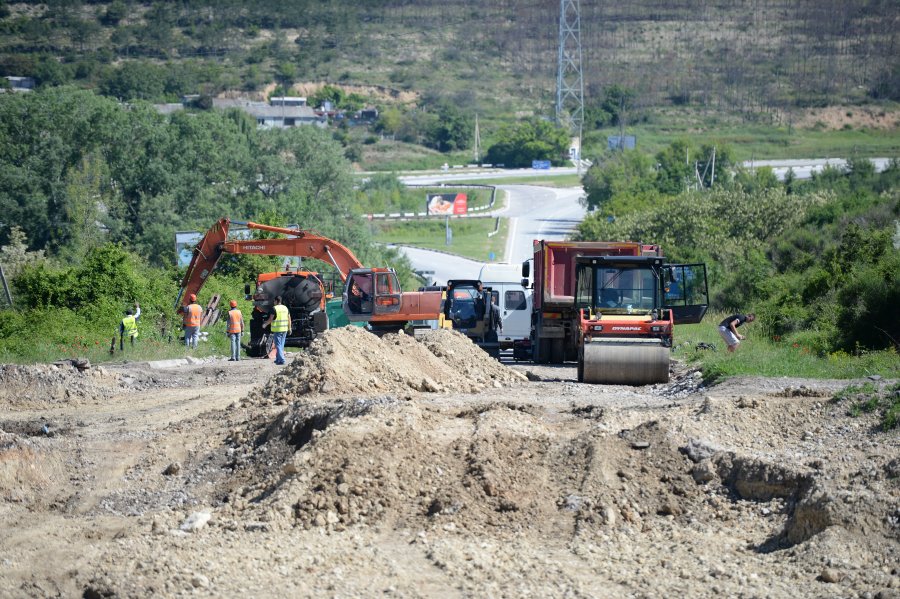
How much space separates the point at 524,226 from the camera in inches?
3514

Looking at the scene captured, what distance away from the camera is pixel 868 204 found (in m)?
43.9

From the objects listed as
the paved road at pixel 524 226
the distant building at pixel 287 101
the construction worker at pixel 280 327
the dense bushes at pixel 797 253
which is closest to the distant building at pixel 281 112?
the distant building at pixel 287 101

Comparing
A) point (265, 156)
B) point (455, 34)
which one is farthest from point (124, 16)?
point (265, 156)

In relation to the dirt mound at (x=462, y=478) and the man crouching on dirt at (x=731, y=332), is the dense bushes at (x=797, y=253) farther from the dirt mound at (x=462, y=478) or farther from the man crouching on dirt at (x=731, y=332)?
the dirt mound at (x=462, y=478)

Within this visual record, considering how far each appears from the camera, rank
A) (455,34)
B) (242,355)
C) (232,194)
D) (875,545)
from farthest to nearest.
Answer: (455,34)
(232,194)
(242,355)
(875,545)

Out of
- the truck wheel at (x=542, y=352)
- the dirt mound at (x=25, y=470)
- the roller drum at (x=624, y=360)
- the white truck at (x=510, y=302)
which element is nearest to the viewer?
the dirt mound at (x=25, y=470)

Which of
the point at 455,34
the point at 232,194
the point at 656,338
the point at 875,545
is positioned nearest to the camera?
the point at 875,545

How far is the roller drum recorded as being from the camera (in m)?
20.7

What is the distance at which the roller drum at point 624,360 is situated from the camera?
67.9ft

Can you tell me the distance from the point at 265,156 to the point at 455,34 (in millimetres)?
119996

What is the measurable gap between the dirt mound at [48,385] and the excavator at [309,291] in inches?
297

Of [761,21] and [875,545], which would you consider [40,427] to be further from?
[761,21]

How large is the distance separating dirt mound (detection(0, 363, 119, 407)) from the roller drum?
861cm

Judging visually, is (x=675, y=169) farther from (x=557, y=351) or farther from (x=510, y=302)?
(x=557, y=351)
